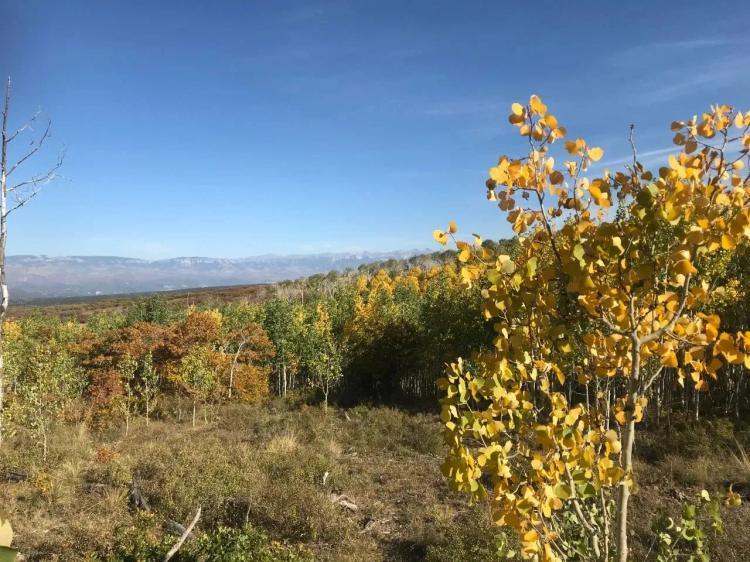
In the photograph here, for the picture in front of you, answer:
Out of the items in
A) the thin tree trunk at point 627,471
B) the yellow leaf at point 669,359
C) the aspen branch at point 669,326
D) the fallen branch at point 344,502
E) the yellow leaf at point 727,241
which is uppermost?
the yellow leaf at point 727,241

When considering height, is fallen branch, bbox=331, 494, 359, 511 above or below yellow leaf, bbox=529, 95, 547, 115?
below

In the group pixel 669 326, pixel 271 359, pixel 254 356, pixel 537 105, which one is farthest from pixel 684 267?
pixel 271 359

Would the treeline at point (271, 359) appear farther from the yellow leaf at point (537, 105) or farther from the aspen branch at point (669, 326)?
the yellow leaf at point (537, 105)

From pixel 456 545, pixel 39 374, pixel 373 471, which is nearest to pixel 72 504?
pixel 39 374

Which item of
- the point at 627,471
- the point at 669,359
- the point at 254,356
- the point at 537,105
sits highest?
the point at 537,105

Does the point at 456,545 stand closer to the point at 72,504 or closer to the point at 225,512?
the point at 225,512

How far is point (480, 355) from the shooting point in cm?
174

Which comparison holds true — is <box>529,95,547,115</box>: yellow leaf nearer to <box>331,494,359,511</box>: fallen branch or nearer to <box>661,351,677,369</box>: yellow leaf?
<box>661,351,677,369</box>: yellow leaf

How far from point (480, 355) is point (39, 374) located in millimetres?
14770

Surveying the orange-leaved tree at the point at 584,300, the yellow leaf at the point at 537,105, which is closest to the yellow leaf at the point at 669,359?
the orange-leaved tree at the point at 584,300

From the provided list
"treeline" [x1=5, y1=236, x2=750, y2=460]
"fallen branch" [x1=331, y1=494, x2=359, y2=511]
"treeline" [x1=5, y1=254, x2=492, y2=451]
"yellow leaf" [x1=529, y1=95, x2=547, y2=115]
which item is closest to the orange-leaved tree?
"yellow leaf" [x1=529, y1=95, x2=547, y2=115]

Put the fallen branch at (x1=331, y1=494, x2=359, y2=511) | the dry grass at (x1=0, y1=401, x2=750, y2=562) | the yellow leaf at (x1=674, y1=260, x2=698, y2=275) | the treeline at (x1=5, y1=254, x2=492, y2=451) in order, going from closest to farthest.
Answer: the yellow leaf at (x1=674, y1=260, x2=698, y2=275) < the dry grass at (x1=0, y1=401, x2=750, y2=562) < the fallen branch at (x1=331, y1=494, x2=359, y2=511) < the treeline at (x1=5, y1=254, x2=492, y2=451)

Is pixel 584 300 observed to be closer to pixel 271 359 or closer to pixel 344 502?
pixel 344 502

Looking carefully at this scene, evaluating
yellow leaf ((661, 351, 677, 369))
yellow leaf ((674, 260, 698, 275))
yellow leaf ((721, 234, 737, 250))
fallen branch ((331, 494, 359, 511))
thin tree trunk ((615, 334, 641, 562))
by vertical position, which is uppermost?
yellow leaf ((721, 234, 737, 250))
